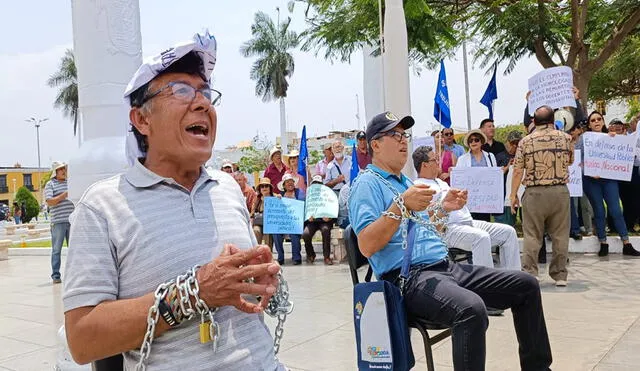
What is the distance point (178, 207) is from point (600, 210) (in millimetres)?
7255

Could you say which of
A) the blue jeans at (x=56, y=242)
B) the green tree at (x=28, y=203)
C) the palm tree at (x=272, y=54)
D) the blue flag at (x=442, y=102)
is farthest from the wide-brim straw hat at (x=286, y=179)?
the green tree at (x=28, y=203)

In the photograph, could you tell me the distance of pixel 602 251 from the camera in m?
7.70

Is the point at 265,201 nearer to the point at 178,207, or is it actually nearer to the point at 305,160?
the point at 305,160

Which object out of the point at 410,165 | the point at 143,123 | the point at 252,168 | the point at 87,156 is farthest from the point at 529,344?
the point at 252,168

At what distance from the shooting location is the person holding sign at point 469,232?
193 inches

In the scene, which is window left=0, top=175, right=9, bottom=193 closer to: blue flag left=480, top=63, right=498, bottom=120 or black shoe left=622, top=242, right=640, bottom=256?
blue flag left=480, top=63, right=498, bottom=120

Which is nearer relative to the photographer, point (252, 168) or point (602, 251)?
point (602, 251)

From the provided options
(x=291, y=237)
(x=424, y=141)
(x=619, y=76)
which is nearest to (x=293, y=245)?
(x=291, y=237)

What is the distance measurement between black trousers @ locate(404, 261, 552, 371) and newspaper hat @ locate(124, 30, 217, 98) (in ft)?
5.67

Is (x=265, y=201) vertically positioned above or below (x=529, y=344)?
above

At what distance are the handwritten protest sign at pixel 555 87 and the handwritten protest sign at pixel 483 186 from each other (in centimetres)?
167

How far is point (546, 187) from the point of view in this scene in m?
5.90

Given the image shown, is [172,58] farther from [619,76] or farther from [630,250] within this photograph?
[619,76]

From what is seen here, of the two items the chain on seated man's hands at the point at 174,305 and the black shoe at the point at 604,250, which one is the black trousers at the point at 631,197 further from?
the chain on seated man's hands at the point at 174,305
